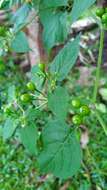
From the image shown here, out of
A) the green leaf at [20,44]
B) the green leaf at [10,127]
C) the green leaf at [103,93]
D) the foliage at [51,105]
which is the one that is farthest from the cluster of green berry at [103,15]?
the green leaf at [103,93]

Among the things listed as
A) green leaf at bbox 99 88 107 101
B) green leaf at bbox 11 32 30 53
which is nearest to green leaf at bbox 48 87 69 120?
green leaf at bbox 11 32 30 53

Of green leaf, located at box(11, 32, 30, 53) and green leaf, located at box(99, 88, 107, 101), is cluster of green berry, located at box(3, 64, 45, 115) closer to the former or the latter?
green leaf, located at box(11, 32, 30, 53)

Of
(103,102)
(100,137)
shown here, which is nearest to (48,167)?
(100,137)

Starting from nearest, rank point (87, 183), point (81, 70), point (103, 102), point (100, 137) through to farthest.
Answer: point (87, 183), point (100, 137), point (103, 102), point (81, 70)

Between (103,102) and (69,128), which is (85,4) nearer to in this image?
(69,128)

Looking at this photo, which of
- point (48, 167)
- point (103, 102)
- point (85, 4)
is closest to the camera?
point (85, 4)

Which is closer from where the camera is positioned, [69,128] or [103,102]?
[69,128]
